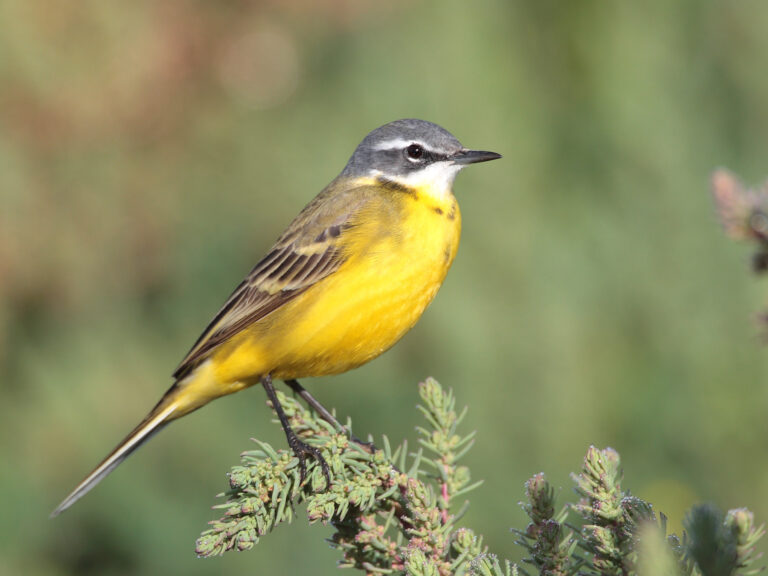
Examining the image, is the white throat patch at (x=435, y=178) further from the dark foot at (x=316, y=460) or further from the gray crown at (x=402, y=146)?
the dark foot at (x=316, y=460)

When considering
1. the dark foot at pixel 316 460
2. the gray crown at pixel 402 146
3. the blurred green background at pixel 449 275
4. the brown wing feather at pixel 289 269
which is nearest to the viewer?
the dark foot at pixel 316 460

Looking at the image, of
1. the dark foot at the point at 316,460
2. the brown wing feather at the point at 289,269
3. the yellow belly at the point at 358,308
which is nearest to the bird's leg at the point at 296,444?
the dark foot at the point at 316,460

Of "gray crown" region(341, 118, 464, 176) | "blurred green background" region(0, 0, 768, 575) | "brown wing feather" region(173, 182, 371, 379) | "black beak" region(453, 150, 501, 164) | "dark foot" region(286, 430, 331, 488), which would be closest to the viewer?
"dark foot" region(286, 430, 331, 488)

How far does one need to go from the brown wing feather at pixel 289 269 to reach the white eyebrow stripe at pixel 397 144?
0.96 ft

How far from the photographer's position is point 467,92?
225 inches

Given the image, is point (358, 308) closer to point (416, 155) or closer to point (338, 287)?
point (338, 287)

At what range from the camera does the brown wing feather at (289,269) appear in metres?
3.97

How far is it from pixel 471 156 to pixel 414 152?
300mm

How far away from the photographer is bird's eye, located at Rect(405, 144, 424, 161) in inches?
172

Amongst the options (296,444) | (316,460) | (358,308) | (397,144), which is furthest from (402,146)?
(316,460)

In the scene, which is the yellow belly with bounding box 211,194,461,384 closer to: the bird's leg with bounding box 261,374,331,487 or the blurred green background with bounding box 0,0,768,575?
the bird's leg with bounding box 261,374,331,487

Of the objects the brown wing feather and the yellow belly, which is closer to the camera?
the yellow belly

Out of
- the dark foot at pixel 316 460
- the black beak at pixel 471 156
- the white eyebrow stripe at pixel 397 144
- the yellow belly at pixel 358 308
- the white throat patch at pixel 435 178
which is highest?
the white eyebrow stripe at pixel 397 144

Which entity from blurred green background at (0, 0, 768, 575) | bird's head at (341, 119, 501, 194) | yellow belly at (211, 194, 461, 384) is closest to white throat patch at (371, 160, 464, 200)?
bird's head at (341, 119, 501, 194)
